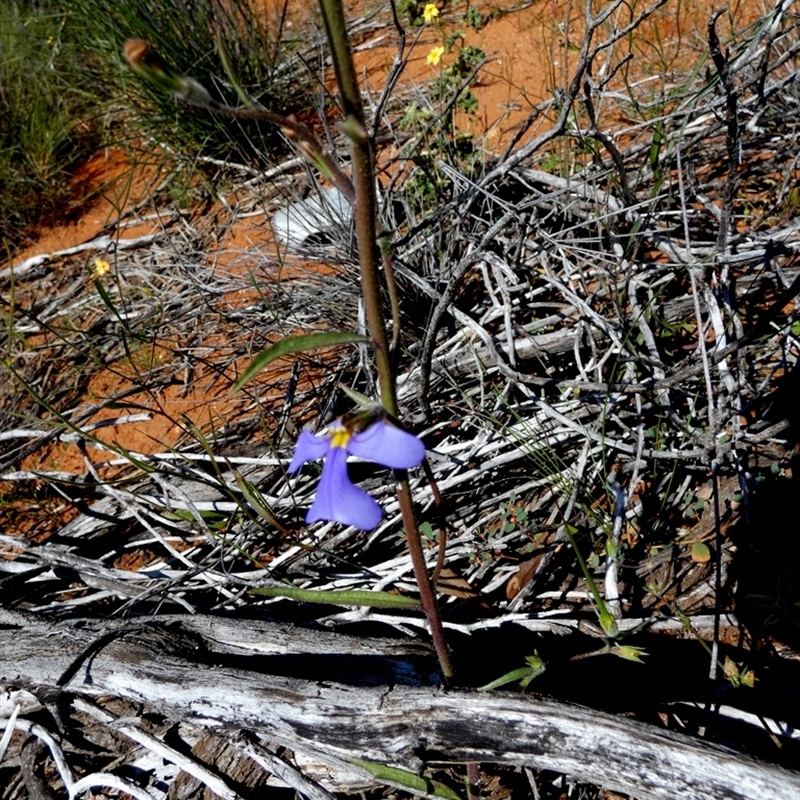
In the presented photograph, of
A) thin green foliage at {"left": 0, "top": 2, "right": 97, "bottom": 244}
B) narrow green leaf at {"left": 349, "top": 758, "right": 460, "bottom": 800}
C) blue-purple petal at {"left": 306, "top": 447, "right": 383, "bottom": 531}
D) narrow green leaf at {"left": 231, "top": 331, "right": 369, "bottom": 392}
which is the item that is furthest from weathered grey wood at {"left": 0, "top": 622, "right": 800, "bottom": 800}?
thin green foliage at {"left": 0, "top": 2, "right": 97, "bottom": 244}

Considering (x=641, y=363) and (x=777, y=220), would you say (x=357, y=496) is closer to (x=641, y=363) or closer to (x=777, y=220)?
(x=641, y=363)

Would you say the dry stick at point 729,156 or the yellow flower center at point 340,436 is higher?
the dry stick at point 729,156

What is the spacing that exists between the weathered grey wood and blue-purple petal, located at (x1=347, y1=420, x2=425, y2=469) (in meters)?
0.64

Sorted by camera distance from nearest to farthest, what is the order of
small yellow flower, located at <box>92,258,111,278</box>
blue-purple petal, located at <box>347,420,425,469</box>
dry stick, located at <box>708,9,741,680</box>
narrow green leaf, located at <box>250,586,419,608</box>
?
blue-purple petal, located at <box>347,420,425,469</box>, narrow green leaf, located at <box>250,586,419,608</box>, dry stick, located at <box>708,9,741,680</box>, small yellow flower, located at <box>92,258,111,278</box>

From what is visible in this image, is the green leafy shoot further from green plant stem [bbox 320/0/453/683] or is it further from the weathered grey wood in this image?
green plant stem [bbox 320/0/453/683]

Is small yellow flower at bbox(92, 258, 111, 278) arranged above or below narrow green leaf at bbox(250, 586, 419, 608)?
above

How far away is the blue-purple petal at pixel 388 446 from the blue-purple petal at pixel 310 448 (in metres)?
0.05

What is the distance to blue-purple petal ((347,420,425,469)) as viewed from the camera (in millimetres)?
917

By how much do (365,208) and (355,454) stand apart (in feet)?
0.98

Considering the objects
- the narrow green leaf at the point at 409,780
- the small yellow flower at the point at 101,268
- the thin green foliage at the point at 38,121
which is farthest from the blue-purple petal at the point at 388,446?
the thin green foliage at the point at 38,121

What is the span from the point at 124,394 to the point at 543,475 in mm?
1573

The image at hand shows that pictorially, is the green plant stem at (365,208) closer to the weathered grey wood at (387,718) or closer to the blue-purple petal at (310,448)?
the blue-purple petal at (310,448)

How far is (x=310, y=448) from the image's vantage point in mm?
1018

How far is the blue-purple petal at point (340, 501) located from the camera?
3.10 feet
